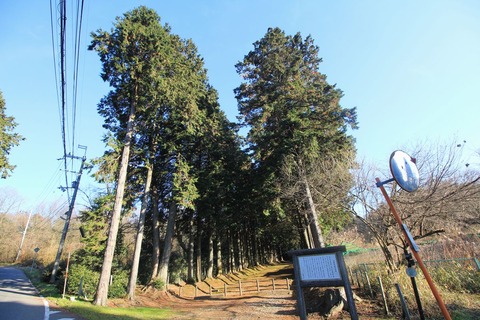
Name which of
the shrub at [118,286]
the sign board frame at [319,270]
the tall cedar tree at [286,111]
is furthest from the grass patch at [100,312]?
the tall cedar tree at [286,111]

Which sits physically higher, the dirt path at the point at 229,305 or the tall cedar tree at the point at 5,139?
the tall cedar tree at the point at 5,139

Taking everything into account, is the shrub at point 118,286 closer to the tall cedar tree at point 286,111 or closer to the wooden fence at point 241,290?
the wooden fence at point 241,290

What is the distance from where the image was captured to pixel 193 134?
55.3ft

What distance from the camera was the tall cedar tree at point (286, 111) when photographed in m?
15.3

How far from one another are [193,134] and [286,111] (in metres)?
6.63

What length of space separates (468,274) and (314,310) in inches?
220

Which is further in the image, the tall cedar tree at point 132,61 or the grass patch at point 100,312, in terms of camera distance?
the tall cedar tree at point 132,61

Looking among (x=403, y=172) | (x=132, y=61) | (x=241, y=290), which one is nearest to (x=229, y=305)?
(x=241, y=290)

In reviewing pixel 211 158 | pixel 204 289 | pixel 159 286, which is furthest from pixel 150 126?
pixel 204 289

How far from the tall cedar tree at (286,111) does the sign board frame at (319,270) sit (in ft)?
25.1

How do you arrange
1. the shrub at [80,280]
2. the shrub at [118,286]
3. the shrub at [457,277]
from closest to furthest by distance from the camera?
the shrub at [457,277]
the shrub at [80,280]
the shrub at [118,286]

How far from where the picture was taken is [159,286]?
16.4m

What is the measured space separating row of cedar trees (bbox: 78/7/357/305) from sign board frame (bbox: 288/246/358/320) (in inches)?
230

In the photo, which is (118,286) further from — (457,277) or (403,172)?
(457,277)
